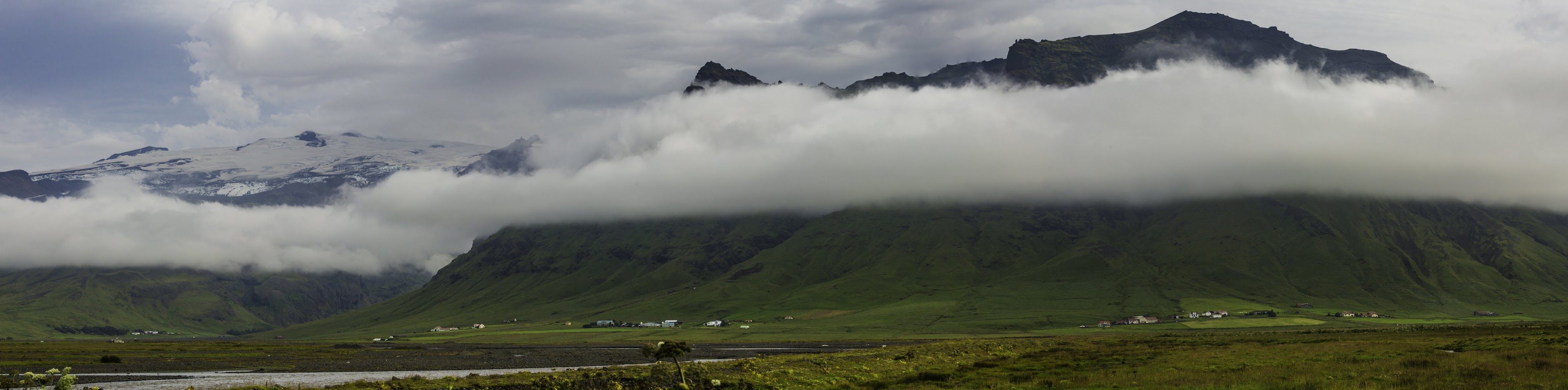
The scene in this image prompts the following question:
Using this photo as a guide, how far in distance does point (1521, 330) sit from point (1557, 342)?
78189mm

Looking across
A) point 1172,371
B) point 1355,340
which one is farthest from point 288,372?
point 1355,340

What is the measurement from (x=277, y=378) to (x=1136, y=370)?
89429mm

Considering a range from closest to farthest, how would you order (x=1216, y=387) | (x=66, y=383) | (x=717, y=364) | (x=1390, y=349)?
(x=66, y=383) < (x=1216, y=387) < (x=1390, y=349) < (x=717, y=364)

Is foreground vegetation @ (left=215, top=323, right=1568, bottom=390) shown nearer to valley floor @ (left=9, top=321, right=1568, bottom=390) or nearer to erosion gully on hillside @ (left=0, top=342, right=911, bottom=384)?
valley floor @ (left=9, top=321, right=1568, bottom=390)

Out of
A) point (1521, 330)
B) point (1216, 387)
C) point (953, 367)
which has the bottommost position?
point (1521, 330)

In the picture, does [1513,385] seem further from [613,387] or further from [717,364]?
[717,364]

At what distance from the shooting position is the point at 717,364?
87.3 meters

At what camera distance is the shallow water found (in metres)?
85.8

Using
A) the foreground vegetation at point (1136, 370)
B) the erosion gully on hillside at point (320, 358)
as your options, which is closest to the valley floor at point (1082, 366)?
the foreground vegetation at point (1136, 370)

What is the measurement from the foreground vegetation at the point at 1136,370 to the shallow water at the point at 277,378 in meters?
16.2

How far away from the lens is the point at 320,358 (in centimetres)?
15350

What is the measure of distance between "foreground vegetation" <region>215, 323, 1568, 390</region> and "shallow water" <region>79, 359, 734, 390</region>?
16242 mm

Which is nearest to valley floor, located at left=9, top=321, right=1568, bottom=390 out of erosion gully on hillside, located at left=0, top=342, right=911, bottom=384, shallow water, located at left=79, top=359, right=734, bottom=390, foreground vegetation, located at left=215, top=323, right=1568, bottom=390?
foreground vegetation, located at left=215, top=323, right=1568, bottom=390

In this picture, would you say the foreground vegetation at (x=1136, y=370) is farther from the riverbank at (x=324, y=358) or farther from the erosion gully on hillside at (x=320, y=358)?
the riverbank at (x=324, y=358)
